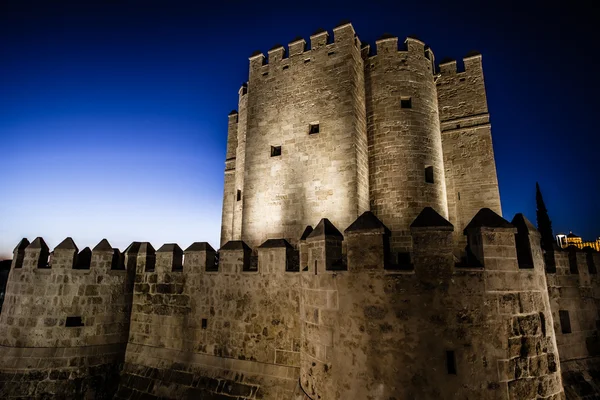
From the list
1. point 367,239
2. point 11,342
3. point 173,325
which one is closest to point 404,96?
point 367,239

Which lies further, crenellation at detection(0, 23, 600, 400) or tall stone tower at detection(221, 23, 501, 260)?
tall stone tower at detection(221, 23, 501, 260)

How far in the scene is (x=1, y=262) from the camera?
21297mm

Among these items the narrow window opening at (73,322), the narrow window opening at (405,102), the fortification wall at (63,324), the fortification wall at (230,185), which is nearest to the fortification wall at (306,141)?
the narrow window opening at (405,102)

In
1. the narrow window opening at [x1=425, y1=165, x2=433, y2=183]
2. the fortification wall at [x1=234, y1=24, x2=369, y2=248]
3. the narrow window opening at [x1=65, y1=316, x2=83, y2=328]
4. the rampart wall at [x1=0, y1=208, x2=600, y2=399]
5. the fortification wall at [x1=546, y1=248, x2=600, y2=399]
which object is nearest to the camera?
the rampart wall at [x1=0, y1=208, x2=600, y2=399]

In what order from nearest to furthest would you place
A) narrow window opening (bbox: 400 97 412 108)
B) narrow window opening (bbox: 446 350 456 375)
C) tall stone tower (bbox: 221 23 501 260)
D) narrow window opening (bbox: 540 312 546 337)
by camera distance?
1. narrow window opening (bbox: 446 350 456 375)
2. narrow window opening (bbox: 540 312 546 337)
3. tall stone tower (bbox: 221 23 501 260)
4. narrow window opening (bbox: 400 97 412 108)

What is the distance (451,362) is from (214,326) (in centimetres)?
535

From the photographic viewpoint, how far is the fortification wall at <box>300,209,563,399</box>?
432 centimetres

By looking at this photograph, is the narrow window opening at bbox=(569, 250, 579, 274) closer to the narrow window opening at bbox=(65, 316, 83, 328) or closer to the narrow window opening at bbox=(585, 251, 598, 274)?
the narrow window opening at bbox=(585, 251, 598, 274)

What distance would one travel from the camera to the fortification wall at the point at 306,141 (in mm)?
10344

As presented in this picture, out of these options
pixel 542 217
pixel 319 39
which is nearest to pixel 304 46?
pixel 319 39

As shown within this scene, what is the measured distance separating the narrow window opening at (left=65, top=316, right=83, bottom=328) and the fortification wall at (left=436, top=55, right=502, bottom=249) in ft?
39.6

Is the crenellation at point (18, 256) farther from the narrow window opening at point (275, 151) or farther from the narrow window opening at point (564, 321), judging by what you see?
the narrow window opening at point (564, 321)

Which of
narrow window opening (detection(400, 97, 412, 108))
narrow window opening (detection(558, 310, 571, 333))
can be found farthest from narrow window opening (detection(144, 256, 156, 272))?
narrow window opening (detection(558, 310, 571, 333))

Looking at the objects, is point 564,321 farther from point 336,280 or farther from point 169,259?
point 169,259
